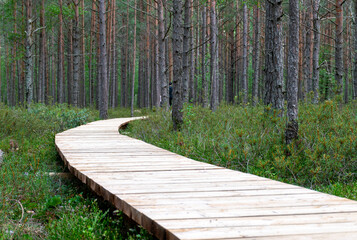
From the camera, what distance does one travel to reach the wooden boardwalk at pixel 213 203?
2186mm

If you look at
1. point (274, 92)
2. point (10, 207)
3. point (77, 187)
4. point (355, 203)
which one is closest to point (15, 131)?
point (77, 187)

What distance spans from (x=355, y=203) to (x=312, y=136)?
381cm

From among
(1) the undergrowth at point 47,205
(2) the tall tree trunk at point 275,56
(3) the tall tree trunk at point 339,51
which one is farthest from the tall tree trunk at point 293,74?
(3) the tall tree trunk at point 339,51

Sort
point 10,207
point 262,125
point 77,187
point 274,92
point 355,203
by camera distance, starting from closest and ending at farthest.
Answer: point 355,203 < point 10,207 < point 77,187 < point 262,125 < point 274,92

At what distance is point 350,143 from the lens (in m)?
5.69

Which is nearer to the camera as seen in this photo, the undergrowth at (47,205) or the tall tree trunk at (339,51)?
the undergrowth at (47,205)

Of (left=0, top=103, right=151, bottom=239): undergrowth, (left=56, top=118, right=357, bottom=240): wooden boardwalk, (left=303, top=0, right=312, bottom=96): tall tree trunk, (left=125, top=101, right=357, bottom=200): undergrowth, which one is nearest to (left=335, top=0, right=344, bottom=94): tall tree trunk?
(left=303, top=0, right=312, bottom=96): tall tree trunk

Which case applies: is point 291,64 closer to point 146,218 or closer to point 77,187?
point 77,187

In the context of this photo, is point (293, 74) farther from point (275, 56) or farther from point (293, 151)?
point (275, 56)

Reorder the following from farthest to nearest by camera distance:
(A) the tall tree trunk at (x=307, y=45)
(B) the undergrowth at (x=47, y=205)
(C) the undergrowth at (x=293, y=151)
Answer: (A) the tall tree trunk at (x=307, y=45)
(C) the undergrowth at (x=293, y=151)
(B) the undergrowth at (x=47, y=205)

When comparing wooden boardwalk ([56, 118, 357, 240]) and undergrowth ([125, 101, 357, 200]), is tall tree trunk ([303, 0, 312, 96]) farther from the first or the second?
wooden boardwalk ([56, 118, 357, 240])

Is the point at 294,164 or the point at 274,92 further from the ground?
the point at 274,92

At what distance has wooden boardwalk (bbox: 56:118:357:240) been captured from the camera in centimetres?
219

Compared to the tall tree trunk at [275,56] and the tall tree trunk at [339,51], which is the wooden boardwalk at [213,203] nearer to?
the tall tree trunk at [275,56]
